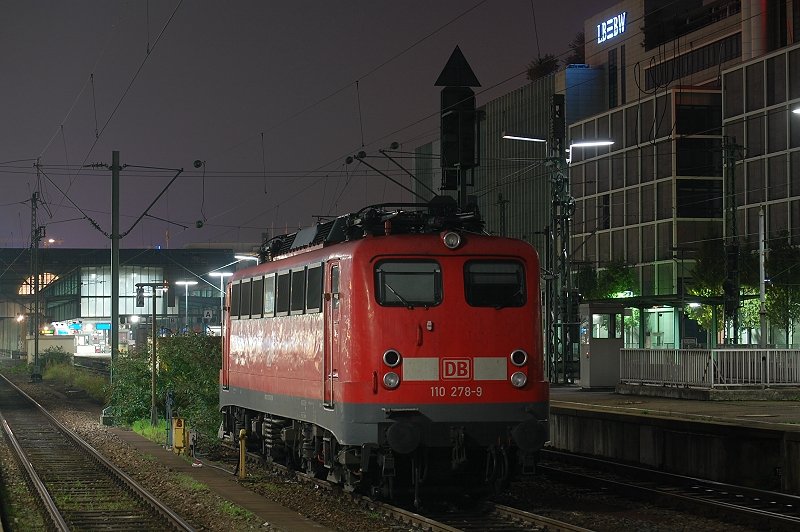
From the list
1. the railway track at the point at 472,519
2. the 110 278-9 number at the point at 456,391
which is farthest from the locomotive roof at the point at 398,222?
the railway track at the point at 472,519

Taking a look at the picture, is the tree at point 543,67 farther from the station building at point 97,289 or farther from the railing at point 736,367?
the railing at point 736,367

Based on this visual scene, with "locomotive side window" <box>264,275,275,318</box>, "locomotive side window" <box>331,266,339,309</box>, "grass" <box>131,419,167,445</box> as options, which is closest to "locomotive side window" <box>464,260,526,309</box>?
"locomotive side window" <box>331,266,339,309</box>

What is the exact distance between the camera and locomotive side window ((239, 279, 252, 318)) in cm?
2161

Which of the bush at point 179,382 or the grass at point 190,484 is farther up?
the bush at point 179,382

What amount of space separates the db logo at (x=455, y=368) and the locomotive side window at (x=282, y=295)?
13.5 feet

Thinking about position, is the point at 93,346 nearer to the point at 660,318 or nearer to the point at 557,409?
the point at 660,318

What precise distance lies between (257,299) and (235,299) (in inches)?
86.6

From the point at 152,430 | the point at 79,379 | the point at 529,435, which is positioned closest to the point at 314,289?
the point at 529,435

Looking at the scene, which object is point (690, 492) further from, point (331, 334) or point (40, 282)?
point (40, 282)

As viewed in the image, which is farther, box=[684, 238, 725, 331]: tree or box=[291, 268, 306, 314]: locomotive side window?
box=[684, 238, 725, 331]: tree

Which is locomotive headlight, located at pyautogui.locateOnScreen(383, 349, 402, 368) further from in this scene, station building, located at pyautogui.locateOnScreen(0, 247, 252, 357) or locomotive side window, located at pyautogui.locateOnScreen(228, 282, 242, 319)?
station building, located at pyautogui.locateOnScreen(0, 247, 252, 357)

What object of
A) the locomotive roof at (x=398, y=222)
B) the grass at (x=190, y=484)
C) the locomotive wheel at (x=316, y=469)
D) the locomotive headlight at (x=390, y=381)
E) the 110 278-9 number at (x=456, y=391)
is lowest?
the grass at (x=190, y=484)

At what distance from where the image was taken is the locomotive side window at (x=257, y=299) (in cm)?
2045

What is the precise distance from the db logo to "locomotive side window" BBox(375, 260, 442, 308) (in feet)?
2.53
